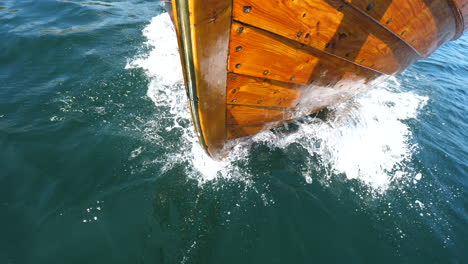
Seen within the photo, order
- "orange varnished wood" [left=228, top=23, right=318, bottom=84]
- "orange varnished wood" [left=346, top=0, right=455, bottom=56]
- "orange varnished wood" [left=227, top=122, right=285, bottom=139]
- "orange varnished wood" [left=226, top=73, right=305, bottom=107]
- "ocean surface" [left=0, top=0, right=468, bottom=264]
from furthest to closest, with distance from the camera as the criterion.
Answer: "orange varnished wood" [left=227, top=122, right=285, bottom=139], "ocean surface" [left=0, top=0, right=468, bottom=264], "orange varnished wood" [left=226, top=73, right=305, bottom=107], "orange varnished wood" [left=346, top=0, right=455, bottom=56], "orange varnished wood" [left=228, top=23, right=318, bottom=84]

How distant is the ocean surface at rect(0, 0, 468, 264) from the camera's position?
3.03 m

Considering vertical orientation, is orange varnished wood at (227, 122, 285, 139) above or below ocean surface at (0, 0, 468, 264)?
above

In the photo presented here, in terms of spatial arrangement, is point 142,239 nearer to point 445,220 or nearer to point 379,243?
point 379,243

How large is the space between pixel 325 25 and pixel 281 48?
45 cm

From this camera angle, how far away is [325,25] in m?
2.06

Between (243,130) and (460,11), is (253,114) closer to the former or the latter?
(243,130)

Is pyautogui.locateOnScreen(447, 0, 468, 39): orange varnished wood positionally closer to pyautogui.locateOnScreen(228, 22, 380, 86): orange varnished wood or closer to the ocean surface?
pyautogui.locateOnScreen(228, 22, 380, 86): orange varnished wood

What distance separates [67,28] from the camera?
23.4ft

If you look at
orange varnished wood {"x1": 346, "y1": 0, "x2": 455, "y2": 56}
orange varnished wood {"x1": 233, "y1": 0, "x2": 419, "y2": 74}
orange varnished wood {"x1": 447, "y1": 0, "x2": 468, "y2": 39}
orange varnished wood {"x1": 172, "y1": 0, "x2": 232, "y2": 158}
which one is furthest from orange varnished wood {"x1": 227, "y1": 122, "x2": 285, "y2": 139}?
orange varnished wood {"x1": 447, "y1": 0, "x2": 468, "y2": 39}

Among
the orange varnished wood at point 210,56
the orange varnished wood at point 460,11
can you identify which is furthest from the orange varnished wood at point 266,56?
the orange varnished wood at point 460,11

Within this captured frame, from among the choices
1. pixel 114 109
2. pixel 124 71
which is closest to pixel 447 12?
pixel 114 109

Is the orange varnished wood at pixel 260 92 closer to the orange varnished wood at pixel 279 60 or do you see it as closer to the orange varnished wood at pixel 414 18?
the orange varnished wood at pixel 279 60

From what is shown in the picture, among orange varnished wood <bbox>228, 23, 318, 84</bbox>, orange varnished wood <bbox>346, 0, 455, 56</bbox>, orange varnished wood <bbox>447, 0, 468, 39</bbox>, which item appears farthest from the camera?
orange varnished wood <bbox>447, 0, 468, 39</bbox>

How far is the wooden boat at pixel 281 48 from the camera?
5.67 feet
